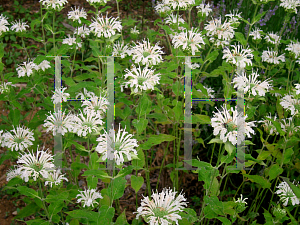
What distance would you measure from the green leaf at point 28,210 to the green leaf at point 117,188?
64 centimetres

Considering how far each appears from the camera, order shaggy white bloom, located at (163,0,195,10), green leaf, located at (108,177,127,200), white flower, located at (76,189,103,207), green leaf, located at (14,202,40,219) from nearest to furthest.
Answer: green leaf, located at (108,177,127,200) < white flower, located at (76,189,103,207) < green leaf, located at (14,202,40,219) < shaggy white bloom, located at (163,0,195,10)

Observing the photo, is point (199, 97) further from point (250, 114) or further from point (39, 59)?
point (39, 59)

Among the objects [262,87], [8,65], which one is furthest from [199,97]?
[8,65]

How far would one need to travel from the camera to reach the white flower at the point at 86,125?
1.43 m

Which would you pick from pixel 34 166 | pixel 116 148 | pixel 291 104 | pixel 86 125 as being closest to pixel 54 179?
pixel 34 166

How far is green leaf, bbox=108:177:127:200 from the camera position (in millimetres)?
1354

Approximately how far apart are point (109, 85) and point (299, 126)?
1.19 m

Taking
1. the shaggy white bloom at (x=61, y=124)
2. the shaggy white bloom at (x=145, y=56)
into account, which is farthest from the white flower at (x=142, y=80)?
the shaggy white bloom at (x=61, y=124)

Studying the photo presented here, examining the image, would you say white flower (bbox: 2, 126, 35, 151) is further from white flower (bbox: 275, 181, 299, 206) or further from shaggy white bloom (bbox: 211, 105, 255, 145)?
white flower (bbox: 275, 181, 299, 206)

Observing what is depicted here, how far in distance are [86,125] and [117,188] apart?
1.11ft

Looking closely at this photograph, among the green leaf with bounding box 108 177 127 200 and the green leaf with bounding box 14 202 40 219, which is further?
the green leaf with bounding box 14 202 40 219

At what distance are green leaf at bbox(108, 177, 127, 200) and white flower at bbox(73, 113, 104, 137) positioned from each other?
264 mm

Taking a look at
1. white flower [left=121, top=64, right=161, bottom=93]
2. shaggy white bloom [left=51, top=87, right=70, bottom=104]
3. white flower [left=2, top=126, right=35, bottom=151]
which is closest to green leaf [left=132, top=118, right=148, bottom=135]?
white flower [left=121, top=64, right=161, bottom=93]

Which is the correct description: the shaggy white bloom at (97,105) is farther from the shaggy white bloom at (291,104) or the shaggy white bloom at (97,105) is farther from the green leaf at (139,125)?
the shaggy white bloom at (291,104)
